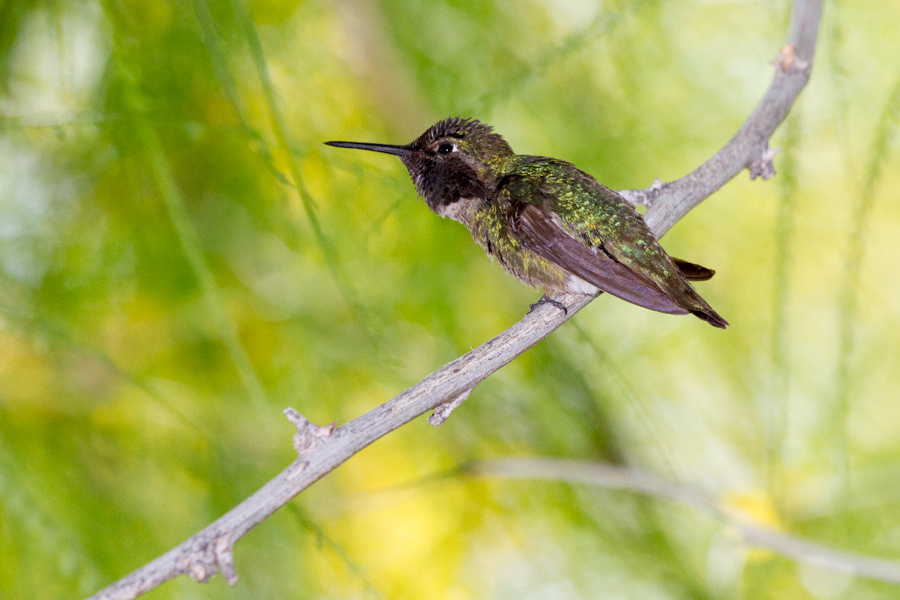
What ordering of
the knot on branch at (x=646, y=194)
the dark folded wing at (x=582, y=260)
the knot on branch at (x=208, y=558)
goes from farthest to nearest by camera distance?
the knot on branch at (x=646, y=194)
the dark folded wing at (x=582, y=260)
the knot on branch at (x=208, y=558)

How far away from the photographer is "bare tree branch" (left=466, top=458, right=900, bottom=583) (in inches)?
26.6

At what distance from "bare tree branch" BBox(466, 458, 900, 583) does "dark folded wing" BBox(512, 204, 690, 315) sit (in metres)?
0.25

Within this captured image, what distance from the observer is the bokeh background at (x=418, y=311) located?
0.74 meters

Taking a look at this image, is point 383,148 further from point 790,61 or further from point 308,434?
point 790,61

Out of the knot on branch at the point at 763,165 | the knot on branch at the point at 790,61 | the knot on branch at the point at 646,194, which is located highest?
the knot on branch at the point at 790,61

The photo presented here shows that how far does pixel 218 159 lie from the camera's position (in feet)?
2.78

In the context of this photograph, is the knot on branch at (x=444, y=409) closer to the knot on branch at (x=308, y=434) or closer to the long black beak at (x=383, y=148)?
the knot on branch at (x=308, y=434)

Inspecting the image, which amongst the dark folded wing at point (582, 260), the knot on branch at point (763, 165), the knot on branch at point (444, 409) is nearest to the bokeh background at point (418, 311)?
the knot on branch at point (763, 165)

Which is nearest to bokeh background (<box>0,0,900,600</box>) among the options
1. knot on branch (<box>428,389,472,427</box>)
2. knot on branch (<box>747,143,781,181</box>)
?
knot on branch (<box>747,143,781,181</box>)

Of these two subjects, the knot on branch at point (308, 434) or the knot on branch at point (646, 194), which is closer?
the knot on branch at point (308, 434)

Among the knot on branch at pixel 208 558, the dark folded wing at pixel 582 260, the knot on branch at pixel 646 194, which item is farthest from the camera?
the knot on branch at pixel 646 194

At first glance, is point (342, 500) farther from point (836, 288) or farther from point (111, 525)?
point (836, 288)

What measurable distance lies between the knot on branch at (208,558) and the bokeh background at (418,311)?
359mm

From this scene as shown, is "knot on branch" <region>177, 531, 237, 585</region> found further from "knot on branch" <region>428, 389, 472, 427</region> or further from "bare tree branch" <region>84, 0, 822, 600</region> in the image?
"knot on branch" <region>428, 389, 472, 427</region>
